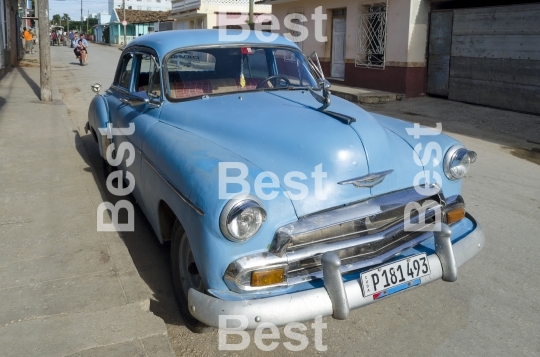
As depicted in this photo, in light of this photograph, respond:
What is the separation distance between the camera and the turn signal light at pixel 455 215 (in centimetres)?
340

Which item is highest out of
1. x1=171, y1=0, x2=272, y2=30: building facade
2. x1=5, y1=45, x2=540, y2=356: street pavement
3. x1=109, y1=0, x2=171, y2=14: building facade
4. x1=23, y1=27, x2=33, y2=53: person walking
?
x1=109, y1=0, x2=171, y2=14: building facade

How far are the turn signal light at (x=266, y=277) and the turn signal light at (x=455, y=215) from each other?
126 cm

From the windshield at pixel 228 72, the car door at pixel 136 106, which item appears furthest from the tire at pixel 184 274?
the windshield at pixel 228 72

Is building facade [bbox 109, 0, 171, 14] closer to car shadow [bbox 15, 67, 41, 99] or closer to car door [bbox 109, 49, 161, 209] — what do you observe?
car shadow [bbox 15, 67, 41, 99]

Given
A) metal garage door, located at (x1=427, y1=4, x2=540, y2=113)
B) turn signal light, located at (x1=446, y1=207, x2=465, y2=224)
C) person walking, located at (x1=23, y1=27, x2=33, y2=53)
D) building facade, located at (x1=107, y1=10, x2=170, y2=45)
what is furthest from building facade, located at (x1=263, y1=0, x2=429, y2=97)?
building facade, located at (x1=107, y1=10, x2=170, y2=45)

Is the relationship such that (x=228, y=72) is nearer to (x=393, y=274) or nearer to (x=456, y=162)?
(x=456, y=162)

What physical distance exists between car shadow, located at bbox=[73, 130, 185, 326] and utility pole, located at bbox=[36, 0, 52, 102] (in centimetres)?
684

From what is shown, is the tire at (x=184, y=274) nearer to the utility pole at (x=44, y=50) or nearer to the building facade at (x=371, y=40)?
the utility pole at (x=44, y=50)

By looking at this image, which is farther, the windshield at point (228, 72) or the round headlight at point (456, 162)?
the windshield at point (228, 72)

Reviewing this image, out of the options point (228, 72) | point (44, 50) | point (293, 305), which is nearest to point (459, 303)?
point (293, 305)

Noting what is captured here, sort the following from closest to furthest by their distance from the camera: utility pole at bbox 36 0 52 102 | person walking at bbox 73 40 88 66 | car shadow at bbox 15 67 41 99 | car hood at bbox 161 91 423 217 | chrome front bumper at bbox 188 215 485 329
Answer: chrome front bumper at bbox 188 215 485 329, car hood at bbox 161 91 423 217, utility pole at bbox 36 0 52 102, car shadow at bbox 15 67 41 99, person walking at bbox 73 40 88 66

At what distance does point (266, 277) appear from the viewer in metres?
2.73

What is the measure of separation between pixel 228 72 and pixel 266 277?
2.16 metres

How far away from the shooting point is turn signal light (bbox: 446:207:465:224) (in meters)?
3.40
